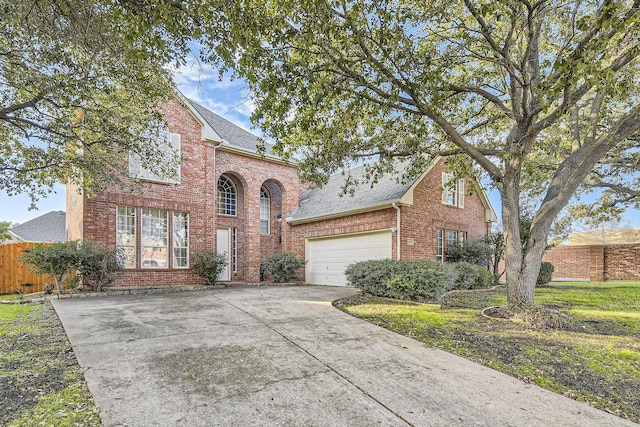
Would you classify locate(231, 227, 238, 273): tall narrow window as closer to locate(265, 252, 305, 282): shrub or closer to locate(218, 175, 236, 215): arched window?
locate(218, 175, 236, 215): arched window

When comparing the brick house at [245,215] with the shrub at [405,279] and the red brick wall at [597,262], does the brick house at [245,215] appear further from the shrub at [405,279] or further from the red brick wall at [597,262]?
the red brick wall at [597,262]

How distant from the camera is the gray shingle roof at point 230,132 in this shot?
14.5 meters

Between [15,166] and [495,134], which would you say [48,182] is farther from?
[495,134]

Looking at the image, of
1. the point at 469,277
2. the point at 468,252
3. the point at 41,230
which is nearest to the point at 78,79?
the point at 469,277

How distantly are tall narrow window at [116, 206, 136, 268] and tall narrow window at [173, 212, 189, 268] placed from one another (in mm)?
1374

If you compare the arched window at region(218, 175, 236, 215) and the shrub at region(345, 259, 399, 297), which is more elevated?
the arched window at region(218, 175, 236, 215)

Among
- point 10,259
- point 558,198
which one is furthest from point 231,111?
point 10,259

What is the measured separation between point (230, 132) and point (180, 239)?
19.3 ft

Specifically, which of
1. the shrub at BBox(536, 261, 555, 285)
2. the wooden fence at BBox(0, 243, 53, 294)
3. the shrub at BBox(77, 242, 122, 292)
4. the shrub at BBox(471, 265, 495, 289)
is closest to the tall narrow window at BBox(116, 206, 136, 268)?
the shrub at BBox(77, 242, 122, 292)

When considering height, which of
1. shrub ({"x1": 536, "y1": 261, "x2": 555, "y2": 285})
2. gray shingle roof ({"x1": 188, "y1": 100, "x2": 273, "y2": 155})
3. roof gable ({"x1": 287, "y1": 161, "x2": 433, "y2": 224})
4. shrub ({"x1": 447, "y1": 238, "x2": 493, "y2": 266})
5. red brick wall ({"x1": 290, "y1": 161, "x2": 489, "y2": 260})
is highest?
gray shingle roof ({"x1": 188, "y1": 100, "x2": 273, "y2": 155})

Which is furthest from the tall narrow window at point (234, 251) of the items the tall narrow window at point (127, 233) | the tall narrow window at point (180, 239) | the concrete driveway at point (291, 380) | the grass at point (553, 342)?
the concrete driveway at point (291, 380)

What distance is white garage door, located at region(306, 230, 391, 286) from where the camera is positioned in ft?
39.5

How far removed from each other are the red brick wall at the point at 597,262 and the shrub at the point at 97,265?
22.9 metres

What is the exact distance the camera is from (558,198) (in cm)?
624
